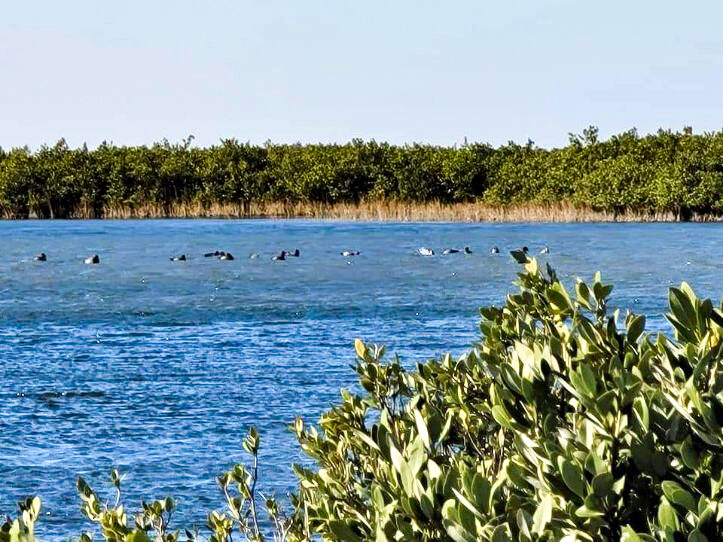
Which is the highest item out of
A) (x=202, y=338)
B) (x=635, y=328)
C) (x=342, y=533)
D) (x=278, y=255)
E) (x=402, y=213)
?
(x=635, y=328)

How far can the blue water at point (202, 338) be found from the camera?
1018 centimetres

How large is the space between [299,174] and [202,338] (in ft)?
243

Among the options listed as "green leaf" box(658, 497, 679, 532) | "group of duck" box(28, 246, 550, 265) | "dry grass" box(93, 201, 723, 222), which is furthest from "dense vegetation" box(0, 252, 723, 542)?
"dry grass" box(93, 201, 723, 222)

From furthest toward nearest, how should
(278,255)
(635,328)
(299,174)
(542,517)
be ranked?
(299,174) < (278,255) < (635,328) < (542,517)

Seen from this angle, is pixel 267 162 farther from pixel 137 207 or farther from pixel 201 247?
pixel 201 247

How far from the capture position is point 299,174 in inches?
3642

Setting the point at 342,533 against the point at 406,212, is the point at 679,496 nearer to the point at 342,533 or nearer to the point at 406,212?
the point at 342,533

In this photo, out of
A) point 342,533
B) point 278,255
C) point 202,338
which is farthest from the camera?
point 278,255

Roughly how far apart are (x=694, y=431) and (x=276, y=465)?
7.56 m

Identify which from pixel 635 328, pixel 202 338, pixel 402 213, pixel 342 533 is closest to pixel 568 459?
pixel 342 533

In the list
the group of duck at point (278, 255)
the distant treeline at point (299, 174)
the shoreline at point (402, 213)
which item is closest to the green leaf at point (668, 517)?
the group of duck at point (278, 255)

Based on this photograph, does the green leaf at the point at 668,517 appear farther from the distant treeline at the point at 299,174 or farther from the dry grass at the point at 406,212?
the distant treeline at the point at 299,174

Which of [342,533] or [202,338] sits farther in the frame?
[202,338]

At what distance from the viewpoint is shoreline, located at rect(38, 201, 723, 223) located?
246 feet
